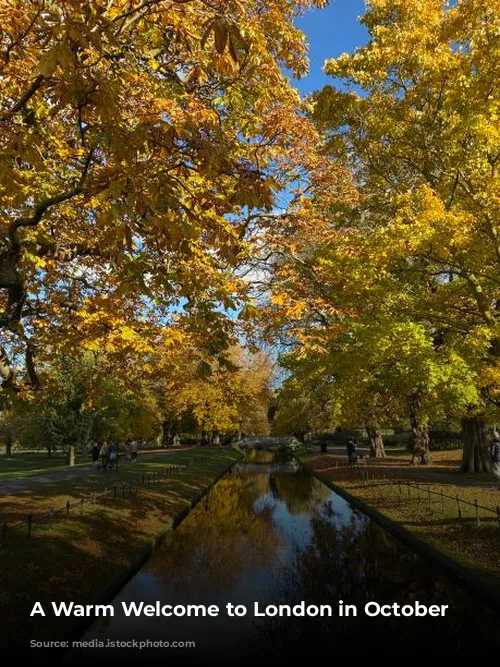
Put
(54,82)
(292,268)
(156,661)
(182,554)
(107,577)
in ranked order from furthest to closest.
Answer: (182,554) → (292,268) → (107,577) → (156,661) → (54,82)

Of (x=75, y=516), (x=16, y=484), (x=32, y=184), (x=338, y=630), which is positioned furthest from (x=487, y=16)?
(x=16, y=484)

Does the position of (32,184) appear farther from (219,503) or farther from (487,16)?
(219,503)

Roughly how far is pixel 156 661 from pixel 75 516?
8428 mm

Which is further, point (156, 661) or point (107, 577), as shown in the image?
point (107, 577)

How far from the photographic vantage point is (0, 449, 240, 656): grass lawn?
8.59 metres

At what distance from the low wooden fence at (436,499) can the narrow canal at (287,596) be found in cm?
205

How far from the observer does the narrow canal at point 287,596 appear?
7.94 m

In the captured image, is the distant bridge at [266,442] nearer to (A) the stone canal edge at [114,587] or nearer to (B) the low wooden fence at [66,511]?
(B) the low wooden fence at [66,511]

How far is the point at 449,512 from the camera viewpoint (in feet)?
51.6

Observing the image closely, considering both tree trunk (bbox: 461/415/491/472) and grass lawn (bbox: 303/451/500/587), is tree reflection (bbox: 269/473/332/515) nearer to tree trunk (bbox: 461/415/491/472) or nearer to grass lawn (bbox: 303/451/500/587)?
grass lawn (bbox: 303/451/500/587)

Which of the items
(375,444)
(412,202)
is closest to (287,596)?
(412,202)

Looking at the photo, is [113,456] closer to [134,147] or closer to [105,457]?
[105,457]

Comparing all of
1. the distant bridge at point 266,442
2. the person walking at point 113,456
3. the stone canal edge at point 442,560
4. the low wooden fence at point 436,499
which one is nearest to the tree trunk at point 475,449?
the low wooden fence at point 436,499

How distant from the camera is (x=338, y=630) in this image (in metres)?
8.69
